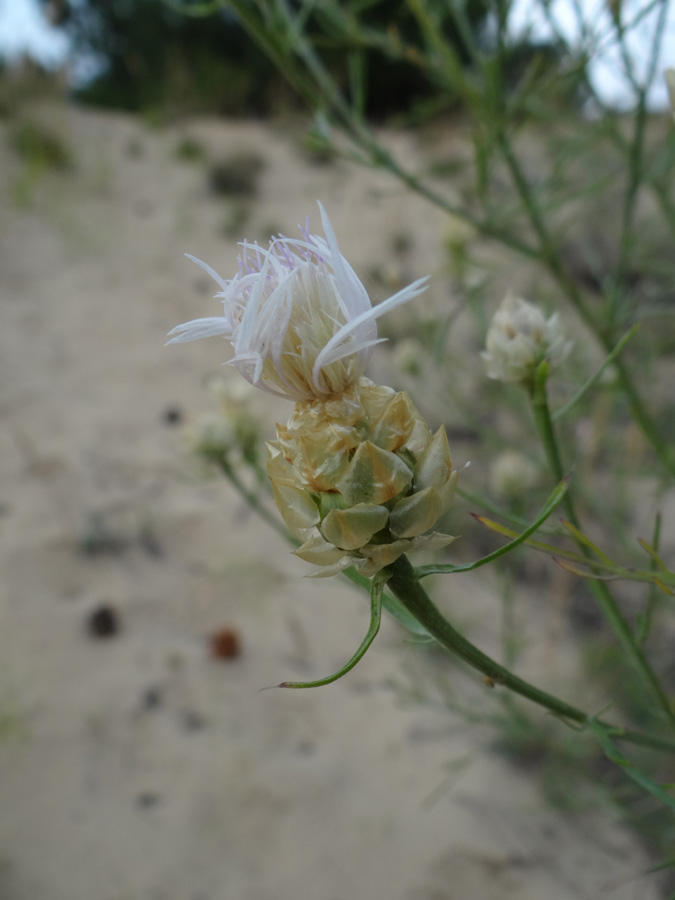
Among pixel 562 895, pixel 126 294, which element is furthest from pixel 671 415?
pixel 126 294

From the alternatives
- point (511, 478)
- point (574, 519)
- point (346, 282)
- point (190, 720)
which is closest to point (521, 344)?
point (574, 519)

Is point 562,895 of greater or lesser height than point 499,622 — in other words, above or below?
above

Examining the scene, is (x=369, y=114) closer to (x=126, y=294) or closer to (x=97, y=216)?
(x=97, y=216)

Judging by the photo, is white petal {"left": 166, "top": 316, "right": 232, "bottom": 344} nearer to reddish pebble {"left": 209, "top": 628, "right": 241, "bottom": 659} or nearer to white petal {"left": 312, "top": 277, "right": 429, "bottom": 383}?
white petal {"left": 312, "top": 277, "right": 429, "bottom": 383}

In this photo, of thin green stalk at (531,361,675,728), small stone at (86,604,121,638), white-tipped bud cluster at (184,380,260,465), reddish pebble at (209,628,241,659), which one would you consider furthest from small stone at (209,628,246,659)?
thin green stalk at (531,361,675,728)

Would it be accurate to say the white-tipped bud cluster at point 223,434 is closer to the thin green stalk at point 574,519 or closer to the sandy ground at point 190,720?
the sandy ground at point 190,720

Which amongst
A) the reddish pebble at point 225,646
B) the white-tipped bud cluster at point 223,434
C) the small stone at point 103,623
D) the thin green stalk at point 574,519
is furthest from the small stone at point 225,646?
the thin green stalk at point 574,519
